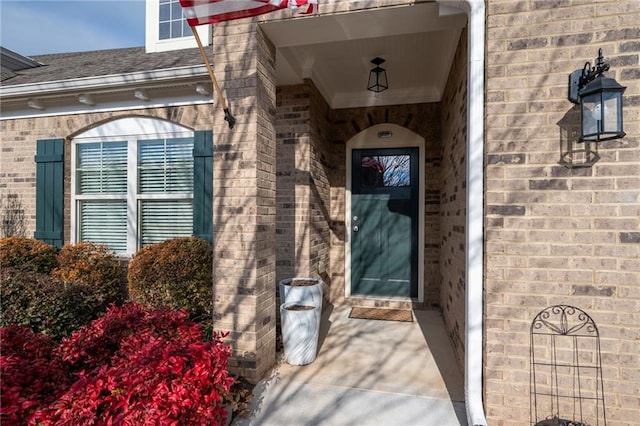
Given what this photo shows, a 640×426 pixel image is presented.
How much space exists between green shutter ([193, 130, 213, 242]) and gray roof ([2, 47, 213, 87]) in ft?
3.17

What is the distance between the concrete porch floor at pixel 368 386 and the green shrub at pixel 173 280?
123 cm

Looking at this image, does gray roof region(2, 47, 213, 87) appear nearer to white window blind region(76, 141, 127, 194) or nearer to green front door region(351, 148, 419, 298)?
white window blind region(76, 141, 127, 194)

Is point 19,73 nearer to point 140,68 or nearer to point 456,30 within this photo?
point 140,68

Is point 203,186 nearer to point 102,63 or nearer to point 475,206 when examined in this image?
point 102,63

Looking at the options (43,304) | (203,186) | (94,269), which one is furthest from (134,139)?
(43,304)

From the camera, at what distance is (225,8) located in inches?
78.7

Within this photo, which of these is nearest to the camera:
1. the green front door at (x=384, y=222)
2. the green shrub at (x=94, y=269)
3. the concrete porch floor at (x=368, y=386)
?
the concrete porch floor at (x=368, y=386)

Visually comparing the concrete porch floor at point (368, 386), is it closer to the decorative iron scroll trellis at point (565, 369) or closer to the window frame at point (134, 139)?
the decorative iron scroll trellis at point (565, 369)

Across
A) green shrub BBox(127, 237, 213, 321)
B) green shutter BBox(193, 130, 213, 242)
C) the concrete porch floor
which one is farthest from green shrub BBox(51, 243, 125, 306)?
the concrete porch floor

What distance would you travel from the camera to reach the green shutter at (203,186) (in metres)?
3.83

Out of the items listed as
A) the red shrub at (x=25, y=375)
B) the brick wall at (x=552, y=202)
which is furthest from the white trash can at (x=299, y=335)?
the red shrub at (x=25, y=375)

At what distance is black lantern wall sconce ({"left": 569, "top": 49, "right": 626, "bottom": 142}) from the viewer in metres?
1.69

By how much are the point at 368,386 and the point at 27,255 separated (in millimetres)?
4191

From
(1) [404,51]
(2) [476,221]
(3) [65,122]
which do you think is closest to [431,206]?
(1) [404,51]
